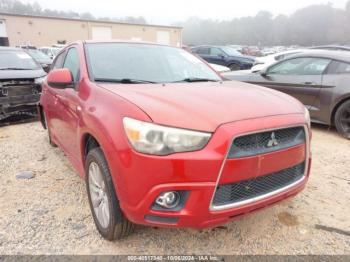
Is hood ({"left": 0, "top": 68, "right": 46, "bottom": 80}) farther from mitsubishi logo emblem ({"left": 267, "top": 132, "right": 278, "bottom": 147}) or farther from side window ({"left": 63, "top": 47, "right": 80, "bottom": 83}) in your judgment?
mitsubishi logo emblem ({"left": 267, "top": 132, "right": 278, "bottom": 147})

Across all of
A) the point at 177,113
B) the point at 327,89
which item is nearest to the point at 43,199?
the point at 177,113

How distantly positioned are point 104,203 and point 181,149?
2.98ft

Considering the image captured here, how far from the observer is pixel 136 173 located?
6.45 feet

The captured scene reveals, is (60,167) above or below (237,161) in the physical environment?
below

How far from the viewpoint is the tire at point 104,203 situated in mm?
2248

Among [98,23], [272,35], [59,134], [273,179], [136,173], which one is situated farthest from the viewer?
[272,35]

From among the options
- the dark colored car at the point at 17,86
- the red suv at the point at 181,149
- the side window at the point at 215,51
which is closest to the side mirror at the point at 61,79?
the red suv at the point at 181,149

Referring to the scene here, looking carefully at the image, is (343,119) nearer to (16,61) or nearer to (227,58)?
(16,61)

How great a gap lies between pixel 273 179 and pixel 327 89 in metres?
3.84

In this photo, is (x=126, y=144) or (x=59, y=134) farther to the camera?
(x=59, y=134)

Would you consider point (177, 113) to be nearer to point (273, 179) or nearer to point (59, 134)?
point (273, 179)

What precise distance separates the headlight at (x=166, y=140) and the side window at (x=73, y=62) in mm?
1408

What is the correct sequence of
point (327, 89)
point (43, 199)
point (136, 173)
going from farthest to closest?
point (327, 89), point (43, 199), point (136, 173)

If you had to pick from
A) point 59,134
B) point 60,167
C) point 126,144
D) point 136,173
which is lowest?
point 60,167
